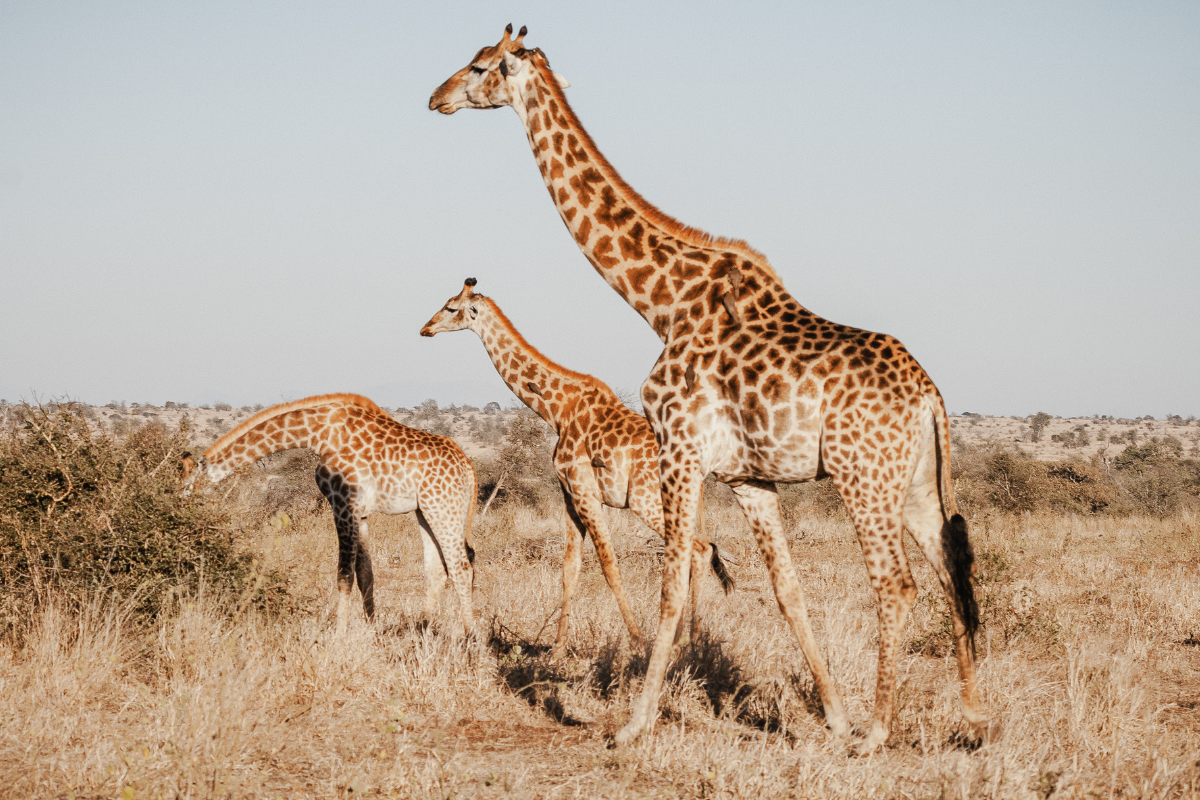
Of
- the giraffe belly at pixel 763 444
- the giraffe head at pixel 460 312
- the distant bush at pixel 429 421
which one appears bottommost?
the distant bush at pixel 429 421

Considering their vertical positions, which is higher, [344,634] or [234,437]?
[234,437]

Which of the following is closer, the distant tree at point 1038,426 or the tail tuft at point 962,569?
the tail tuft at point 962,569

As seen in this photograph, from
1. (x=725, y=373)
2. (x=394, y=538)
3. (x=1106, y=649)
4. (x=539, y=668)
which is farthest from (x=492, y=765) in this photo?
(x=394, y=538)

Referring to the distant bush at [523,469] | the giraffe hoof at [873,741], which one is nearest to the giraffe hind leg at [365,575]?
the giraffe hoof at [873,741]

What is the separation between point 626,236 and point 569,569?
12.1 ft

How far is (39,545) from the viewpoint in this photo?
22.8 feet

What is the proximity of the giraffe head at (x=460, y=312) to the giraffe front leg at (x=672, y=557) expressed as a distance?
4.66 meters

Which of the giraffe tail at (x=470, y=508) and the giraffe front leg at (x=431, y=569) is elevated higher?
the giraffe tail at (x=470, y=508)

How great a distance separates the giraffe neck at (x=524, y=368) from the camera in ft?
30.7

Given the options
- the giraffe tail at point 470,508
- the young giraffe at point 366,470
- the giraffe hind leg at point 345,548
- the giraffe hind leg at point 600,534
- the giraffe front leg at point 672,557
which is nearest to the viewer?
the giraffe front leg at point 672,557

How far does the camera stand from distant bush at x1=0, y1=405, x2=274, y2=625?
6.87 metres

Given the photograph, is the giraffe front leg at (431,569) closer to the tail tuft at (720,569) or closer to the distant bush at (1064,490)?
the tail tuft at (720,569)

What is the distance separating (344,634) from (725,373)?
3327 millimetres

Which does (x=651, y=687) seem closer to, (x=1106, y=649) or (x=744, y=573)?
(x=1106, y=649)
